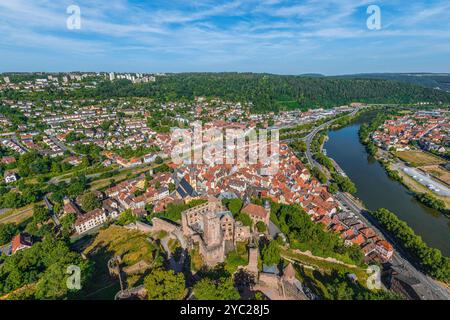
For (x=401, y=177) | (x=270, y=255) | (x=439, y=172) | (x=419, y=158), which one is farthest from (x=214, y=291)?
(x=419, y=158)

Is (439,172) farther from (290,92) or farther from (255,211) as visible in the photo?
(290,92)

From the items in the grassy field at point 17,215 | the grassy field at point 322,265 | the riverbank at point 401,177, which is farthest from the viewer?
the riverbank at point 401,177

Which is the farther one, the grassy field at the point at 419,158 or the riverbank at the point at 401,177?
the grassy field at the point at 419,158

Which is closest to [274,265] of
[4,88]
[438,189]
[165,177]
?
[165,177]

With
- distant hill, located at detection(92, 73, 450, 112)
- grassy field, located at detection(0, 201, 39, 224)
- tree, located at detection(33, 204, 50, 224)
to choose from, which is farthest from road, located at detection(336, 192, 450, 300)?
distant hill, located at detection(92, 73, 450, 112)

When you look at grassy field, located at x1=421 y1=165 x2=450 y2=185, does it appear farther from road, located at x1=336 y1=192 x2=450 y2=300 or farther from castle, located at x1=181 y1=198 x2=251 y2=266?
→ castle, located at x1=181 y1=198 x2=251 y2=266

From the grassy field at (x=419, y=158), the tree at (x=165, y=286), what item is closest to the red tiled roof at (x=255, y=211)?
the tree at (x=165, y=286)

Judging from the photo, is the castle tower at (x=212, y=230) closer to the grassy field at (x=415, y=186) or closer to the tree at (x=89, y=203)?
the tree at (x=89, y=203)

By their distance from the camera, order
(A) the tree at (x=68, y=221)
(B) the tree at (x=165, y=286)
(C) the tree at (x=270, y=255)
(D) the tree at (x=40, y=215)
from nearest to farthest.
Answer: (B) the tree at (x=165, y=286), (C) the tree at (x=270, y=255), (A) the tree at (x=68, y=221), (D) the tree at (x=40, y=215)
